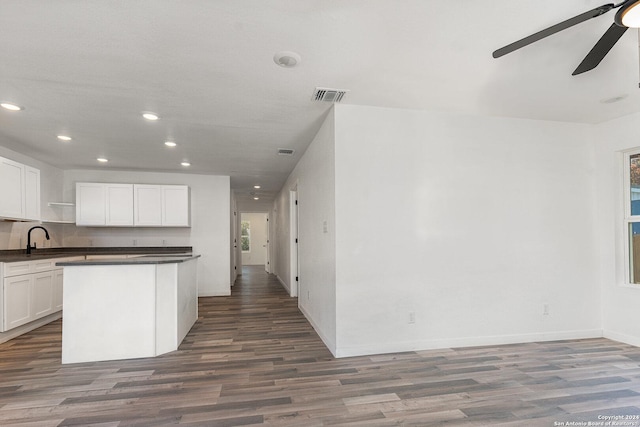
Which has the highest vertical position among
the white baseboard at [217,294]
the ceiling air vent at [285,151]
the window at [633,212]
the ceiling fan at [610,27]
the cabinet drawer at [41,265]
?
the ceiling air vent at [285,151]

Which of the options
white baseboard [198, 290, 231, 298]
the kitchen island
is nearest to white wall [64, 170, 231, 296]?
white baseboard [198, 290, 231, 298]

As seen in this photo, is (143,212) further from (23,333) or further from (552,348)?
(552,348)

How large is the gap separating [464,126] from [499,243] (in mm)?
1366

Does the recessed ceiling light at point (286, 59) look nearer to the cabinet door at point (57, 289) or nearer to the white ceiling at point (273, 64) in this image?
the white ceiling at point (273, 64)

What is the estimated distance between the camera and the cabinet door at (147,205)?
6027 millimetres

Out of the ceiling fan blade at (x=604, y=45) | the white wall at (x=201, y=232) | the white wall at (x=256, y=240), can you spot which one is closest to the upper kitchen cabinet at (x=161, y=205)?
the white wall at (x=201, y=232)

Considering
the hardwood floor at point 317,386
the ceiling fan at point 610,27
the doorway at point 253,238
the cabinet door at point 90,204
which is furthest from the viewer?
the doorway at point 253,238

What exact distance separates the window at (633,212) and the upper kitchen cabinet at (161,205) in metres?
6.65

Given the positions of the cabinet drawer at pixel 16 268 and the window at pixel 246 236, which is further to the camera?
the window at pixel 246 236

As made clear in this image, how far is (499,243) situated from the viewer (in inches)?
142

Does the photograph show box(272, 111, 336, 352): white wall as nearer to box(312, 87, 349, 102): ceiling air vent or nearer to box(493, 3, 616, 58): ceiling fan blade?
box(312, 87, 349, 102): ceiling air vent

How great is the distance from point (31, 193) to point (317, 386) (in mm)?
4825

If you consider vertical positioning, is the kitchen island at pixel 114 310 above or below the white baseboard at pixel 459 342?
above

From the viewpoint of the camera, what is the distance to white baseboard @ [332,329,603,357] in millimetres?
3217
